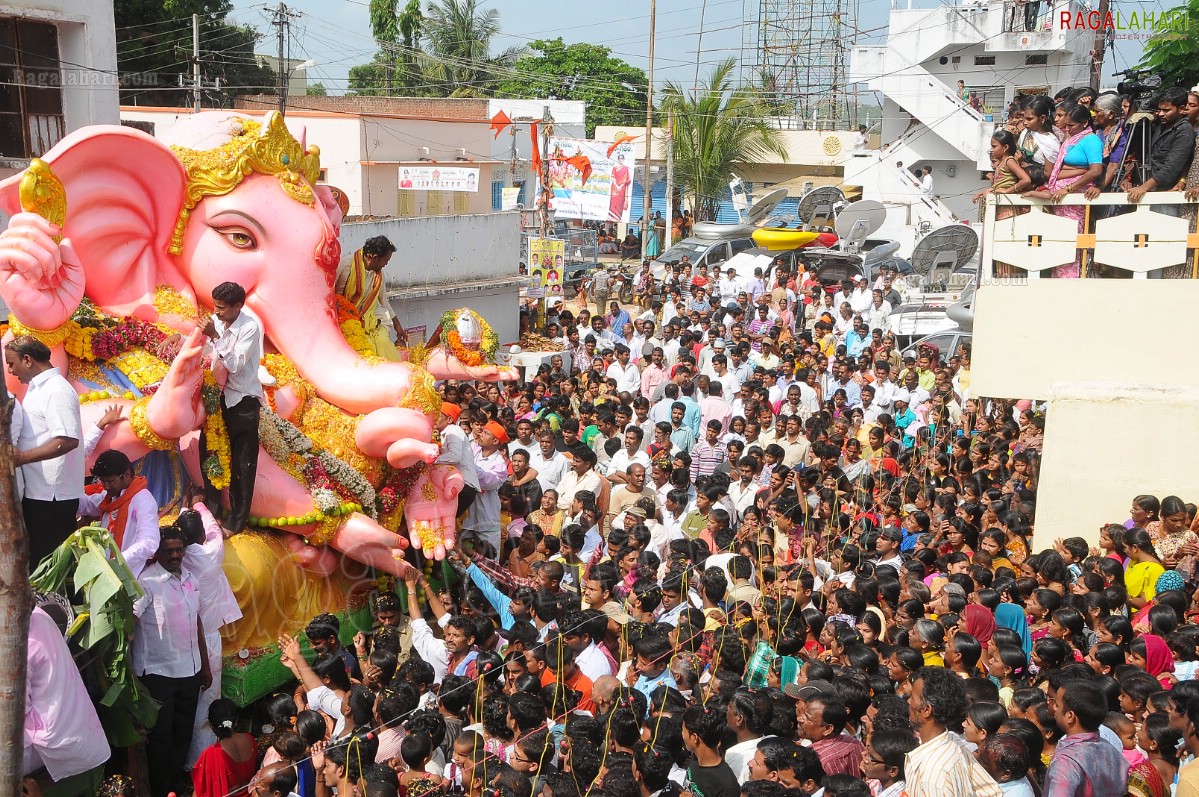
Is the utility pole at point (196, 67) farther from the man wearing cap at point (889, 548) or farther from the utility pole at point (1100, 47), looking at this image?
the man wearing cap at point (889, 548)

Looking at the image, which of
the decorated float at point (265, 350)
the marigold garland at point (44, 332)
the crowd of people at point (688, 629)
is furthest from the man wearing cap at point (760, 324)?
the marigold garland at point (44, 332)

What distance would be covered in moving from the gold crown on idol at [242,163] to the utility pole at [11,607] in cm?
459

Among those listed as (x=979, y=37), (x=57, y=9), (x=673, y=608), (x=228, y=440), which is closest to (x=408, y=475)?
(x=228, y=440)

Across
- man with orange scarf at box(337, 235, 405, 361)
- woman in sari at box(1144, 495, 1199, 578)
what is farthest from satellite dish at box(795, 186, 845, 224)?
woman in sari at box(1144, 495, 1199, 578)

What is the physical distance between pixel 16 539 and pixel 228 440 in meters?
3.89

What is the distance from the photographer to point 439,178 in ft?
73.8

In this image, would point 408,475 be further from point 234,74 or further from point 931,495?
point 234,74

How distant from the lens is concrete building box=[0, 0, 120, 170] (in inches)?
498

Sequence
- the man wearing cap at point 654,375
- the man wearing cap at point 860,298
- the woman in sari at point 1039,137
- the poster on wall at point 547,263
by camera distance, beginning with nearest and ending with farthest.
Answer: the woman in sari at point 1039,137
the man wearing cap at point 654,375
the man wearing cap at point 860,298
the poster on wall at point 547,263

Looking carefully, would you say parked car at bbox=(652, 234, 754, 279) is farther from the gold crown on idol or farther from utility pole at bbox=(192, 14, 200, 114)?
the gold crown on idol

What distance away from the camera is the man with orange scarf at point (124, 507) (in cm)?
612

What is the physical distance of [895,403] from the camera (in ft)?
40.8

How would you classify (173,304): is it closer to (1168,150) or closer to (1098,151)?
(1098,151)

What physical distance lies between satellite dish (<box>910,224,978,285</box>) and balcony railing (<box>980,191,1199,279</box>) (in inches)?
364
